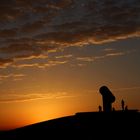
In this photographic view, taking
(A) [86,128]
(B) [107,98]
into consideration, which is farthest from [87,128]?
(B) [107,98]

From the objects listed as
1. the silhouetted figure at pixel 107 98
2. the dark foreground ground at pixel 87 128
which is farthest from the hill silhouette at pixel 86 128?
the silhouetted figure at pixel 107 98

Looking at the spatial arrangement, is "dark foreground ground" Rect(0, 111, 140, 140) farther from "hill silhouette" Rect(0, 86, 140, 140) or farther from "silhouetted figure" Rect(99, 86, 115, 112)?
"silhouetted figure" Rect(99, 86, 115, 112)

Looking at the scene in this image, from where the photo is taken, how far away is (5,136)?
65.9 ft

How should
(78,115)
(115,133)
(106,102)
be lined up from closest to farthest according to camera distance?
(115,133) < (78,115) < (106,102)

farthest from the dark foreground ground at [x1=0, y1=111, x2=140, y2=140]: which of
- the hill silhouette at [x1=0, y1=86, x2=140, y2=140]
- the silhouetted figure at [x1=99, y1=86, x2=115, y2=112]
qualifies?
the silhouetted figure at [x1=99, y1=86, x2=115, y2=112]

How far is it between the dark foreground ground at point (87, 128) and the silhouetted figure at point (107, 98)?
11.6 feet

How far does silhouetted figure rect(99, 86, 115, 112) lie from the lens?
23303 millimetres

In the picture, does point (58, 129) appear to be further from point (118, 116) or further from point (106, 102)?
point (106, 102)

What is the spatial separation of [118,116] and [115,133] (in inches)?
52.5

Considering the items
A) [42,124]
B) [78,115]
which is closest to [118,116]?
[78,115]

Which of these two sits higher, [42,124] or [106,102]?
[106,102]

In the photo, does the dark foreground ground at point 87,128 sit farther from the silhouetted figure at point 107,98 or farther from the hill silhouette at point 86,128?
the silhouetted figure at point 107,98

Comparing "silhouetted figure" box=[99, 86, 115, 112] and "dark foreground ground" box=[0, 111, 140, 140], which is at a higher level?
"silhouetted figure" box=[99, 86, 115, 112]

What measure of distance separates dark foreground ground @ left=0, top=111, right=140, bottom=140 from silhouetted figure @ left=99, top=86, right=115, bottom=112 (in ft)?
11.6
